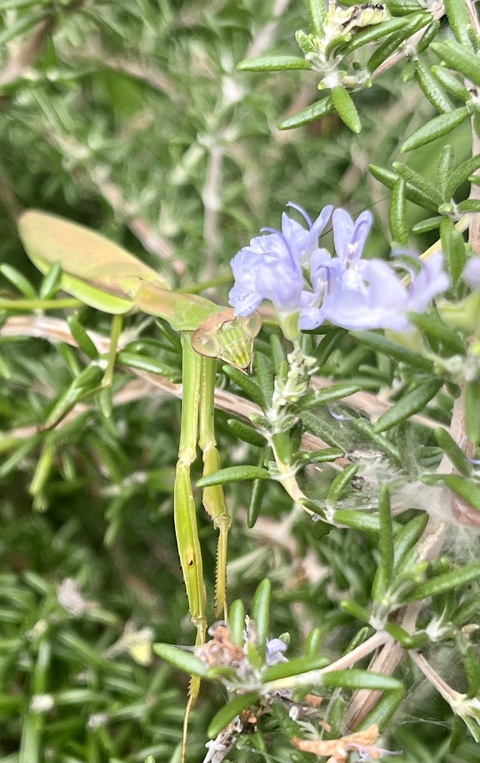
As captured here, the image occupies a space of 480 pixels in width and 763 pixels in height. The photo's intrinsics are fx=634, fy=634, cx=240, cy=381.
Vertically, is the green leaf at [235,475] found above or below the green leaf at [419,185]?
below

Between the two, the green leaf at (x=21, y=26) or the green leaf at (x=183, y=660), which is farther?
the green leaf at (x=21, y=26)

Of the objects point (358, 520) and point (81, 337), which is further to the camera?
point (81, 337)

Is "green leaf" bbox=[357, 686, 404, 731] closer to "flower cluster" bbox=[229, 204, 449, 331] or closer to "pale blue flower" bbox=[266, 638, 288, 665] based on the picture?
"pale blue flower" bbox=[266, 638, 288, 665]

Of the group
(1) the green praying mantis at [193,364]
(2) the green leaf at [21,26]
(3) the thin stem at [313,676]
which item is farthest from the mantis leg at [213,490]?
(2) the green leaf at [21,26]

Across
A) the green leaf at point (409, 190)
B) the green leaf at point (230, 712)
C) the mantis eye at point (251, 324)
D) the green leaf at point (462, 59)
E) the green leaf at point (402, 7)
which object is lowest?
the green leaf at point (230, 712)

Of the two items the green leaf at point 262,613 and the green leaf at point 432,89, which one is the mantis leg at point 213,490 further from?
the green leaf at point 432,89

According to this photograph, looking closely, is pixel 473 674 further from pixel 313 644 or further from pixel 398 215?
pixel 398 215

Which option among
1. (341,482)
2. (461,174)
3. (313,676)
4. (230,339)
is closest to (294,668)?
(313,676)

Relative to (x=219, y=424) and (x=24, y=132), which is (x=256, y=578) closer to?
(x=219, y=424)
